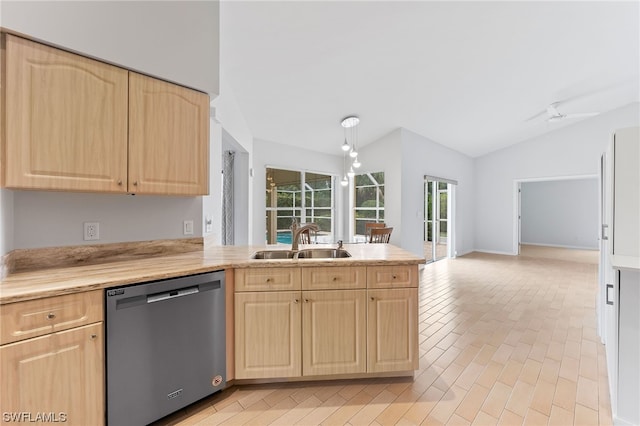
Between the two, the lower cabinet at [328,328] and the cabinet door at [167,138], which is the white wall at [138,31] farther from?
the lower cabinet at [328,328]

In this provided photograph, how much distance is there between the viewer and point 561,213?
876 centimetres

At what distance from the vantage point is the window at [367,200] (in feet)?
20.1

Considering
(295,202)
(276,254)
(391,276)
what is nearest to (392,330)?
(391,276)

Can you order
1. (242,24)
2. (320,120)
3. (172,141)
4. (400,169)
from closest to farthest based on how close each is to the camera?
1. (172,141)
2. (242,24)
3. (320,120)
4. (400,169)

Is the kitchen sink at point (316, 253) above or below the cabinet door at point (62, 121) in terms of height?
below

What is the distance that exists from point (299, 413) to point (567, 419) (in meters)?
1.60

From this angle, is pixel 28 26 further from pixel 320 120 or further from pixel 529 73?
pixel 529 73

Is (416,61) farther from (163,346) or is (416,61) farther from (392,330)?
(163,346)

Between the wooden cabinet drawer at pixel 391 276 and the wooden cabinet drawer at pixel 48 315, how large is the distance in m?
1.55

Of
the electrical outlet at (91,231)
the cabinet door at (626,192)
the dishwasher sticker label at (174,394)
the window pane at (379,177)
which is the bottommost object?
the dishwasher sticker label at (174,394)

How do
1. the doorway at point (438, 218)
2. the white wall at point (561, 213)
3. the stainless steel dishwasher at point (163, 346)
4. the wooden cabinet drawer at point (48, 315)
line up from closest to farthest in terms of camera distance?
the wooden cabinet drawer at point (48, 315) < the stainless steel dishwasher at point (163, 346) < the doorway at point (438, 218) < the white wall at point (561, 213)

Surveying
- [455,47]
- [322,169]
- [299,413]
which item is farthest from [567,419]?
[322,169]

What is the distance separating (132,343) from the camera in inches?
58.1

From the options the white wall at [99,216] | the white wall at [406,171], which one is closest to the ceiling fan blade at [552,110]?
the white wall at [406,171]
